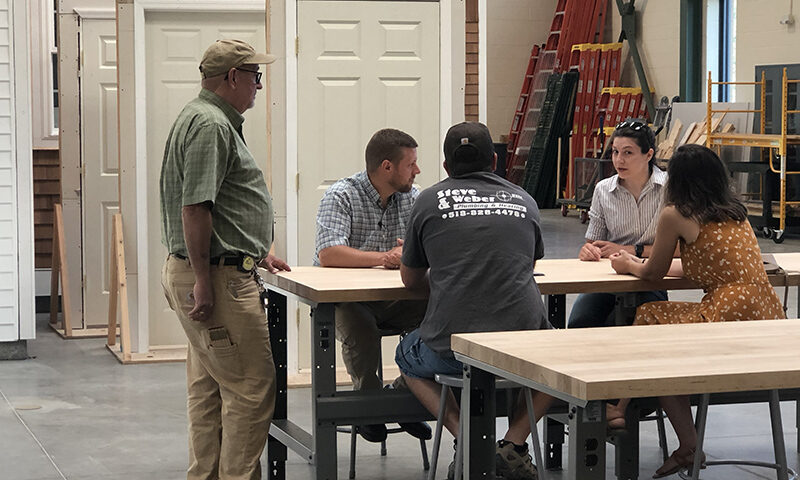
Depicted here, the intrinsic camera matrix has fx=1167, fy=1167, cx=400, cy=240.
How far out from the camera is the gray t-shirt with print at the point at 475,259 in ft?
12.6

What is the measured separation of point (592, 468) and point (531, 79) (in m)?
16.5

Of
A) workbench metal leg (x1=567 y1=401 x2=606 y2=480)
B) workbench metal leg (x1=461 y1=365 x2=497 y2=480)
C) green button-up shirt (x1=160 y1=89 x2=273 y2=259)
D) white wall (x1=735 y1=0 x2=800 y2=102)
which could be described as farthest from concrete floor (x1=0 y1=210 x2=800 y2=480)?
white wall (x1=735 y1=0 x2=800 y2=102)

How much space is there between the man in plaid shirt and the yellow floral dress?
114 centimetres

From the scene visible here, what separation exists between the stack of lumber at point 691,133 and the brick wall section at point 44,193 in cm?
720

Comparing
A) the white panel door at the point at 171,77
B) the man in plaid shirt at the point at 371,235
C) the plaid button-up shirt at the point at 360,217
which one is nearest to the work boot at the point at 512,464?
the man in plaid shirt at the point at 371,235

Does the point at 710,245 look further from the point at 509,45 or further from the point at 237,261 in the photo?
the point at 509,45

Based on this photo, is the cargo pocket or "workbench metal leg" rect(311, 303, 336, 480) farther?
"workbench metal leg" rect(311, 303, 336, 480)

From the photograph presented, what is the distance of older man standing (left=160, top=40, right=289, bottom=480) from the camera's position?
384 centimetres

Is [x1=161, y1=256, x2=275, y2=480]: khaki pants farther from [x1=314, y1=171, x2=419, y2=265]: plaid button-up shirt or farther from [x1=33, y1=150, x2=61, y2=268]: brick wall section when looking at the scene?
[x1=33, y1=150, x2=61, y2=268]: brick wall section

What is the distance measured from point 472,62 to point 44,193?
4026 mm

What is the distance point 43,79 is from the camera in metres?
9.84

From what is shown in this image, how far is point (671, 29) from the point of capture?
16406 millimetres

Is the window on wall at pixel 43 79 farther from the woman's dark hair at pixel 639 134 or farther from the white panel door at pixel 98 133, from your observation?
the woman's dark hair at pixel 639 134

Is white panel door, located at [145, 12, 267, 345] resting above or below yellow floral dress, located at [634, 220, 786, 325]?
above
